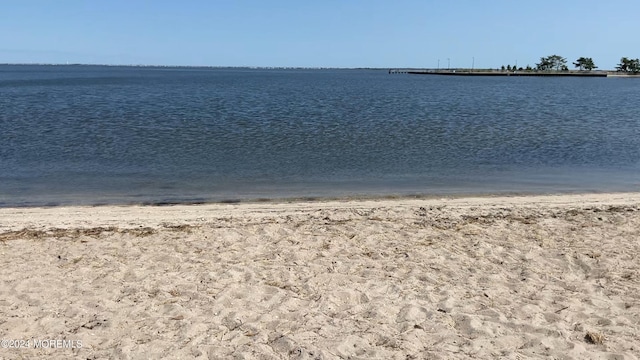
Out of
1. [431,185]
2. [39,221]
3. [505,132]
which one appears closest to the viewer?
[39,221]

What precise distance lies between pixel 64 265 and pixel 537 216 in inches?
357

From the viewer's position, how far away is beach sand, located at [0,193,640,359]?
5.77 metres

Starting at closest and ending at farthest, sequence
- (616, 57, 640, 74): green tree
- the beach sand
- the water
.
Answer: the beach sand
the water
(616, 57, 640, 74): green tree

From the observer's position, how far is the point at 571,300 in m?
6.93

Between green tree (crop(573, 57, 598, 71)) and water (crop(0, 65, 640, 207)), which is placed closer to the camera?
water (crop(0, 65, 640, 207))

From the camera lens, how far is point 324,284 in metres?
7.41

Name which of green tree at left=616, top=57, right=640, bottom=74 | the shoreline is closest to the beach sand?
the shoreline

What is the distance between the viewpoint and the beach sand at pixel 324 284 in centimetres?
577

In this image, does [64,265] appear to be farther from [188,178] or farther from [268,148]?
[268,148]

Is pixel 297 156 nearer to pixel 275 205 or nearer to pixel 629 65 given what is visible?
pixel 275 205

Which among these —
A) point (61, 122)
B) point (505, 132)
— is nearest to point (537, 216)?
point (505, 132)

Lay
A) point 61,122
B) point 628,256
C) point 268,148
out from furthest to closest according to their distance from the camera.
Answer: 1. point 61,122
2. point 268,148
3. point 628,256

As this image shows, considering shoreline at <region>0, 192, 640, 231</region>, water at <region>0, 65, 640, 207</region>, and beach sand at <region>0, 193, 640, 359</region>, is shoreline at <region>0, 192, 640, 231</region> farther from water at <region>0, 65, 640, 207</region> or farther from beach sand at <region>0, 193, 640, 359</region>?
water at <region>0, 65, 640, 207</region>

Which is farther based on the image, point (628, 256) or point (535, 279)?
point (628, 256)
